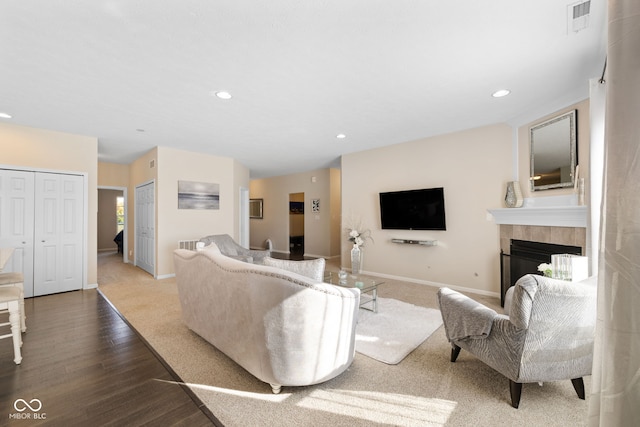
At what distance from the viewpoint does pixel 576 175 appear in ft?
10.4

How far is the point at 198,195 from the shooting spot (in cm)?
594

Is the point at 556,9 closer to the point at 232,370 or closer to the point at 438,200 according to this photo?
the point at 438,200

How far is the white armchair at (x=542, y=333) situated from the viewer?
1.61 m

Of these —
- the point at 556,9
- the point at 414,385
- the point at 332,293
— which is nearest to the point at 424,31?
the point at 556,9

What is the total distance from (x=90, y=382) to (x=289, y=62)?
2990 mm

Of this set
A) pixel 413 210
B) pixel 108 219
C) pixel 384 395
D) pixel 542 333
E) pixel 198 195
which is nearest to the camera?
pixel 542 333

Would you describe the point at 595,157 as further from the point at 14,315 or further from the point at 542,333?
the point at 14,315

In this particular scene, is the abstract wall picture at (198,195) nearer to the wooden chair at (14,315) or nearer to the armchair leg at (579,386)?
the wooden chair at (14,315)

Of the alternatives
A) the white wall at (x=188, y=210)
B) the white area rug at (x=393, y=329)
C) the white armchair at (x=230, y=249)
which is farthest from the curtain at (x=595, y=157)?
the white wall at (x=188, y=210)

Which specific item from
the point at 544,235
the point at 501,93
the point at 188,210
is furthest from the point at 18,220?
the point at 544,235

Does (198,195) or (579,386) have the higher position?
(198,195)

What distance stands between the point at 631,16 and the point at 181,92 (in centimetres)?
343

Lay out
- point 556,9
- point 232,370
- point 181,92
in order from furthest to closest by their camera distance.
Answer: point 181,92, point 232,370, point 556,9

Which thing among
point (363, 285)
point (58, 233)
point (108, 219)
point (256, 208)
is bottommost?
point (363, 285)
